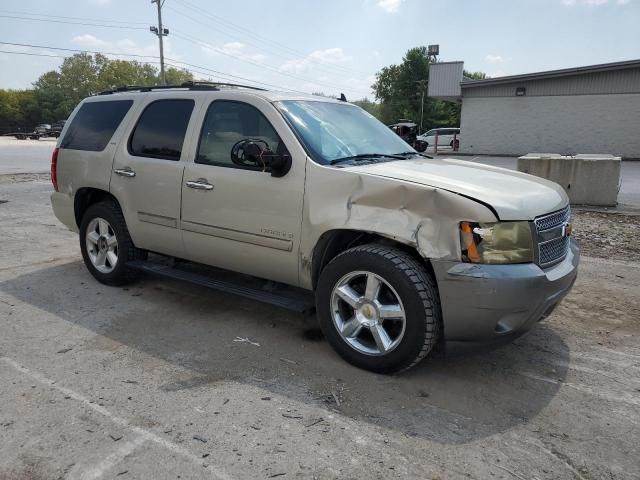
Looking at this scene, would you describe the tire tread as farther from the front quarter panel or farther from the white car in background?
the white car in background

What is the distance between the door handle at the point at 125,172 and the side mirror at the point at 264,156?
132cm

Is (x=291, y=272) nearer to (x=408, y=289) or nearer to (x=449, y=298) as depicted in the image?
(x=408, y=289)

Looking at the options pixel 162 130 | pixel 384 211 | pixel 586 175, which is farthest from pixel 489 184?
pixel 586 175

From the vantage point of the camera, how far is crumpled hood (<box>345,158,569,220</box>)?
122 inches

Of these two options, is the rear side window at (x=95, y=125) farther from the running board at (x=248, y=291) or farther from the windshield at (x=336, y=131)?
the windshield at (x=336, y=131)

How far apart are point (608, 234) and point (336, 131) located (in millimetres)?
5515

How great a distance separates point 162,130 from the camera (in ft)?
15.1

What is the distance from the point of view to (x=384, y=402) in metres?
3.10

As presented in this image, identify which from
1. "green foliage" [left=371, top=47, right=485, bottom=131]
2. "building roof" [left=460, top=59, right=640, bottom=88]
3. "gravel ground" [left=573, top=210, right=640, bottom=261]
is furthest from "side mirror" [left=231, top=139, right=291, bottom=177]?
"green foliage" [left=371, top=47, right=485, bottom=131]

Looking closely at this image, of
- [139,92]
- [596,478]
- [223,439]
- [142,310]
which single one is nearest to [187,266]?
[142,310]

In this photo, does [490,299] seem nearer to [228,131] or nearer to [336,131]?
[336,131]

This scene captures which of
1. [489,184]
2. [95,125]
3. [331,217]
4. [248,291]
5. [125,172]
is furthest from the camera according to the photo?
[95,125]

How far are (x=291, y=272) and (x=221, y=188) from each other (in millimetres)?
889

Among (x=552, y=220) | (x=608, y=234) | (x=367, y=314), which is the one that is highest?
(x=552, y=220)
